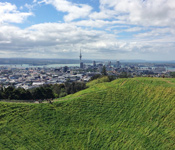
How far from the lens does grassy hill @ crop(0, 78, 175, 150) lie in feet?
61.8

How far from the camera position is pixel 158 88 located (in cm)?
2794

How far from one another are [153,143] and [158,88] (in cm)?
1212

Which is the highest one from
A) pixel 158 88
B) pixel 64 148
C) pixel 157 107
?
pixel 158 88

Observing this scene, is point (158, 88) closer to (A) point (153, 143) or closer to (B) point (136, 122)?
(B) point (136, 122)

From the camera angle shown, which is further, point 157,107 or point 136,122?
point 157,107

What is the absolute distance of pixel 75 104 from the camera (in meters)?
25.4

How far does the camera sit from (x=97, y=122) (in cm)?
2220

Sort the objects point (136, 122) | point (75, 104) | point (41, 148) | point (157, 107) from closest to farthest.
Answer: point (41, 148), point (136, 122), point (157, 107), point (75, 104)

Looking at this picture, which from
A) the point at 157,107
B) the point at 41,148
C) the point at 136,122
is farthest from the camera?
the point at 157,107

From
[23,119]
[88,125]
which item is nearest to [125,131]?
[88,125]

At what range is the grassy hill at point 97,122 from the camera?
61.8 ft

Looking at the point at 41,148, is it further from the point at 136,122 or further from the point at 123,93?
the point at 123,93

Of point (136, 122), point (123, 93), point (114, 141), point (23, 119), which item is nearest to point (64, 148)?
point (114, 141)

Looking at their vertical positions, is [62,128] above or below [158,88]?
below
